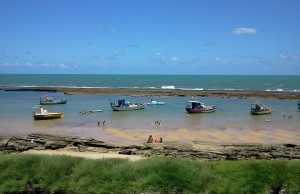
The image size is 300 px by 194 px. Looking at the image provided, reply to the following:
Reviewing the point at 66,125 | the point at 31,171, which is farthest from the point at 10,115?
the point at 31,171

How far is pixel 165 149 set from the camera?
2745 cm

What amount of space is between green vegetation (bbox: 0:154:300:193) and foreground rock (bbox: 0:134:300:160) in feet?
31.5

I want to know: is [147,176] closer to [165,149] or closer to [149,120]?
[165,149]

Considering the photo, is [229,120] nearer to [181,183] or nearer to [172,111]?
[172,111]

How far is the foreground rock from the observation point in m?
25.7

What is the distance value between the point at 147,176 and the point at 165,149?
12512mm

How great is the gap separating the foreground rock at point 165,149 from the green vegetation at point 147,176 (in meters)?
9.60

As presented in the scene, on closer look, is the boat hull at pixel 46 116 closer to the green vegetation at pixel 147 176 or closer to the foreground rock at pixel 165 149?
the foreground rock at pixel 165 149

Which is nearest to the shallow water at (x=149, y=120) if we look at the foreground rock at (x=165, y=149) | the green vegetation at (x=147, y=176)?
the foreground rock at (x=165, y=149)

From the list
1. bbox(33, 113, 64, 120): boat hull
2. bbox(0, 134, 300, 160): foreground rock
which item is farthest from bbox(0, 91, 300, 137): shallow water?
bbox(0, 134, 300, 160): foreground rock

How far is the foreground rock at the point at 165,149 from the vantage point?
2569 cm

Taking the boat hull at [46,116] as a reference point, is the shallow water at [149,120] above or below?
below

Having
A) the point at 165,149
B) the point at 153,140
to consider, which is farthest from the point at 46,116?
the point at 165,149

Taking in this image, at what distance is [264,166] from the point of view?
1538 cm
